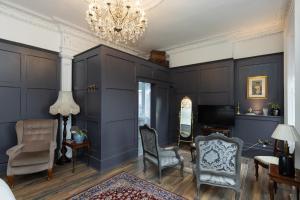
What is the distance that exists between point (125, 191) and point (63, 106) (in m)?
2.16

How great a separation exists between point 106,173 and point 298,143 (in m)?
3.21

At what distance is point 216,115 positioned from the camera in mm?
4566

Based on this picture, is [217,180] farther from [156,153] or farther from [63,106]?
[63,106]

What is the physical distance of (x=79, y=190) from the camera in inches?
104

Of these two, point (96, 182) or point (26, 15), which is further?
point (26, 15)

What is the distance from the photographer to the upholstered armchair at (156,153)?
291 centimetres

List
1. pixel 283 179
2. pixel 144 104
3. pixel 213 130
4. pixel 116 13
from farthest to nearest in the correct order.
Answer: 1. pixel 144 104
2. pixel 213 130
3. pixel 116 13
4. pixel 283 179

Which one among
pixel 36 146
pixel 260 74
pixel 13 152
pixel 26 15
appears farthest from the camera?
pixel 260 74

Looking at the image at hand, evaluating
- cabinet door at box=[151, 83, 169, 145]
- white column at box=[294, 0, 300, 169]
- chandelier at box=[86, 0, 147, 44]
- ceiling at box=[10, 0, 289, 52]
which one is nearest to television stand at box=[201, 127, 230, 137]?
cabinet door at box=[151, 83, 169, 145]

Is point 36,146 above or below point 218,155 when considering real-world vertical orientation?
below

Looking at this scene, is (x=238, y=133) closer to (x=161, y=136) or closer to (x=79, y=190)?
(x=161, y=136)

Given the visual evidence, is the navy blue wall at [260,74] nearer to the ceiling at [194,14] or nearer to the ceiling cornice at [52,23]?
the ceiling at [194,14]

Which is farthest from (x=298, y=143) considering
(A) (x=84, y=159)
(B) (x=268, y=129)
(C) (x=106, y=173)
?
(A) (x=84, y=159)

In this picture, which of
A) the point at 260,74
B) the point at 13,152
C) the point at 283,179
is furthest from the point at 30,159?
the point at 260,74
